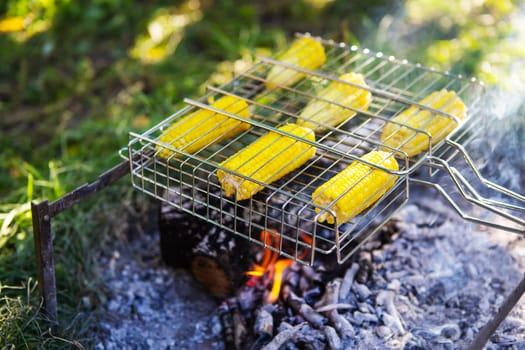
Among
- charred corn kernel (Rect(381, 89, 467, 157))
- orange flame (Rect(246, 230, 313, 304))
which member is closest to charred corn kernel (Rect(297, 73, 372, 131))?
charred corn kernel (Rect(381, 89, 467, 157))

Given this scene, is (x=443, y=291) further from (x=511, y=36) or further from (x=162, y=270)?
(x=511, y=36)

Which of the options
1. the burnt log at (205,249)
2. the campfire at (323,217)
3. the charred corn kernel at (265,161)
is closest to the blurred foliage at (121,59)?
the burnt log at (205,249)

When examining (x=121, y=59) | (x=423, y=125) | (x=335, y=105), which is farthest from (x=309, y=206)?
(x=121, y=59)

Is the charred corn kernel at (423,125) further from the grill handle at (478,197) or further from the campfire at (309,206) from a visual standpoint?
the grill handle at (478,197)

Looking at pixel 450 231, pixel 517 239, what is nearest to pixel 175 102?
pixel 450 231

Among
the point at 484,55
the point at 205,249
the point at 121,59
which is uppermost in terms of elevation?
the point at 484,55

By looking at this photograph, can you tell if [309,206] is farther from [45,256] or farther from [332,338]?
[45,256]

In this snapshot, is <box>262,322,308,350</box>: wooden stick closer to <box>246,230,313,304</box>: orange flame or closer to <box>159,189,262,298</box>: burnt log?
<box>246,230,313,304</box>: orange flame
